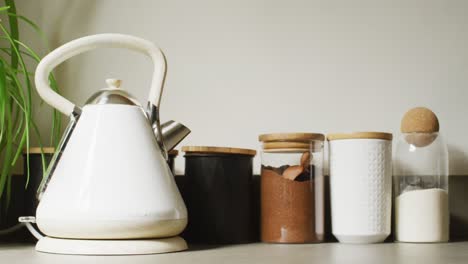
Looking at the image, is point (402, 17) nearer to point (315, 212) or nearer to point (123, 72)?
point (315, 212)

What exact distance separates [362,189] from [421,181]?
0.43 ft

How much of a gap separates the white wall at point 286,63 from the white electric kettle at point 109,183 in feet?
1.01

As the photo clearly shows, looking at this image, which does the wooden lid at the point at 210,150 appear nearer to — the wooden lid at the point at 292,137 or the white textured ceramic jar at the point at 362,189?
the wooden lid at the point at 292,137

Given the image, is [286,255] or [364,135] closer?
[286,255]

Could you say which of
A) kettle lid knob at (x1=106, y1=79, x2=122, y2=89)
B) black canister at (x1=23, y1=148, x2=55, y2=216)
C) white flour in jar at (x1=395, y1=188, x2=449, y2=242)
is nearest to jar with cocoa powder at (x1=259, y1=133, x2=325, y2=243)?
white flour in jar at (x1=395, y1=188, x2=449, y2=242)

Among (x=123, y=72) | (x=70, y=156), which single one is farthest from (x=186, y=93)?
(x=70, y=156)

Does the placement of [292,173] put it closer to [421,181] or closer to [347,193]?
[347,193]

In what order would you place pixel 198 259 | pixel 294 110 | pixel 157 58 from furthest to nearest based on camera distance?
pixel 294 110 → pixel 157 58 → pixel 198 259

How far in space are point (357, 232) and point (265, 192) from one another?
166 mm

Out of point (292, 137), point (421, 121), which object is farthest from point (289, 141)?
point (421, 121)

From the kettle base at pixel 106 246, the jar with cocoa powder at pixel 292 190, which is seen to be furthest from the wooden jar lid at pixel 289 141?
the kettle base at pixel 106 246

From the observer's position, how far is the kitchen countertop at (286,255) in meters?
0.88

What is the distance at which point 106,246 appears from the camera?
3.02 ft

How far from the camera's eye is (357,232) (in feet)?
3.60
